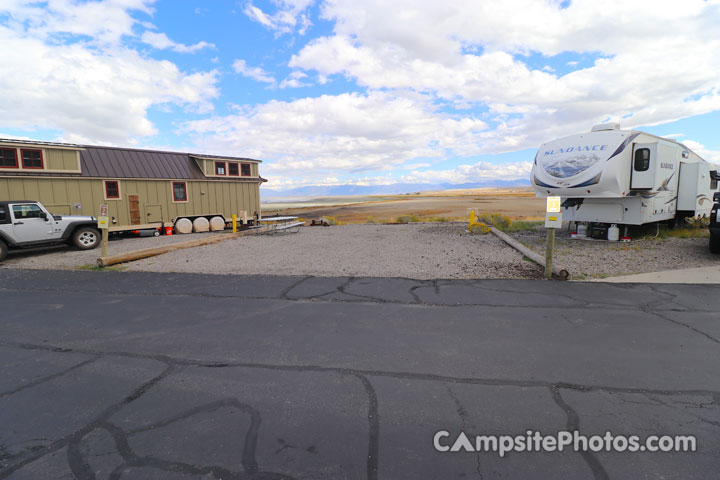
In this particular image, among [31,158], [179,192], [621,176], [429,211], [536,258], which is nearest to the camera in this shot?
[536,258]

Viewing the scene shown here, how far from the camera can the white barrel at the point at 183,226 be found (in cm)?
1960

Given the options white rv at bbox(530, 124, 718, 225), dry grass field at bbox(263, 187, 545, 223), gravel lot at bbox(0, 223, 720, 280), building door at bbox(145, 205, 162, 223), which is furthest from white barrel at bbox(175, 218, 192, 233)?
white rv at bbox(530, 124, 718, 225)

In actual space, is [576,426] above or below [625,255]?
Answer: below

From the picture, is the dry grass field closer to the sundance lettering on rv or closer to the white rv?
the white rv

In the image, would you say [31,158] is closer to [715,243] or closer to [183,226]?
[183,226]

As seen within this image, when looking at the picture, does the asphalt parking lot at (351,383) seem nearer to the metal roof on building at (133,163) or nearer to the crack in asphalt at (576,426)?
the crack in asphalt at (576,426)

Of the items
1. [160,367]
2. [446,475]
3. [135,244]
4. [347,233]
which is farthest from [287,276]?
[135,244]

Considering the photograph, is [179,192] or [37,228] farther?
[179,192]

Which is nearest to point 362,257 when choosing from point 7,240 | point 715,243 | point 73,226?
point 715,243

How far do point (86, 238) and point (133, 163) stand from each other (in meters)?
6.01

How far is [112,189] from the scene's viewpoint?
17.6m

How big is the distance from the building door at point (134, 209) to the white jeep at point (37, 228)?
4115mm

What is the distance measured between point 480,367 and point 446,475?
1.72 m

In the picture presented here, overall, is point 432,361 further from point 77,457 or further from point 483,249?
point 483,249
